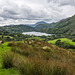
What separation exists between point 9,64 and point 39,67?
2.07 metres

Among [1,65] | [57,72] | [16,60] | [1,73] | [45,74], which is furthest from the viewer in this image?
[1,65]

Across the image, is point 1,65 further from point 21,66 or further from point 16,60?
point 21,66

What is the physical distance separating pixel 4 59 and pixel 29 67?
189 cm

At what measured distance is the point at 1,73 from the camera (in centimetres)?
399

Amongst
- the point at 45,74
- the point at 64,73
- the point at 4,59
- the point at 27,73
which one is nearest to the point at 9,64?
the point at 4,59

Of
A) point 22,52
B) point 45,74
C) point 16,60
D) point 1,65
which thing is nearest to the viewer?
point 45,74

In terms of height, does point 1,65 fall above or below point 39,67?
below

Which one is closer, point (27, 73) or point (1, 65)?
point (27, 73)

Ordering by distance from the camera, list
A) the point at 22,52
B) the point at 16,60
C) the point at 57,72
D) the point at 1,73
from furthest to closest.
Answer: the point at 22,52
the point at 16,60
the point at 1,73
the point at 57,72

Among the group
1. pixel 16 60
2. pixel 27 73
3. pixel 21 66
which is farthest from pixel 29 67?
pixel 16 60

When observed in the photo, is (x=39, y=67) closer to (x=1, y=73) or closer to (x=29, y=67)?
(x=29, y=67)

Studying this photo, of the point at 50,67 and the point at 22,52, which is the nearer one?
the point at 50,67

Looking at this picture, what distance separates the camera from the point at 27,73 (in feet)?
10.6

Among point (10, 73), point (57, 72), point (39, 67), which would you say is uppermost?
point (39, 67)
